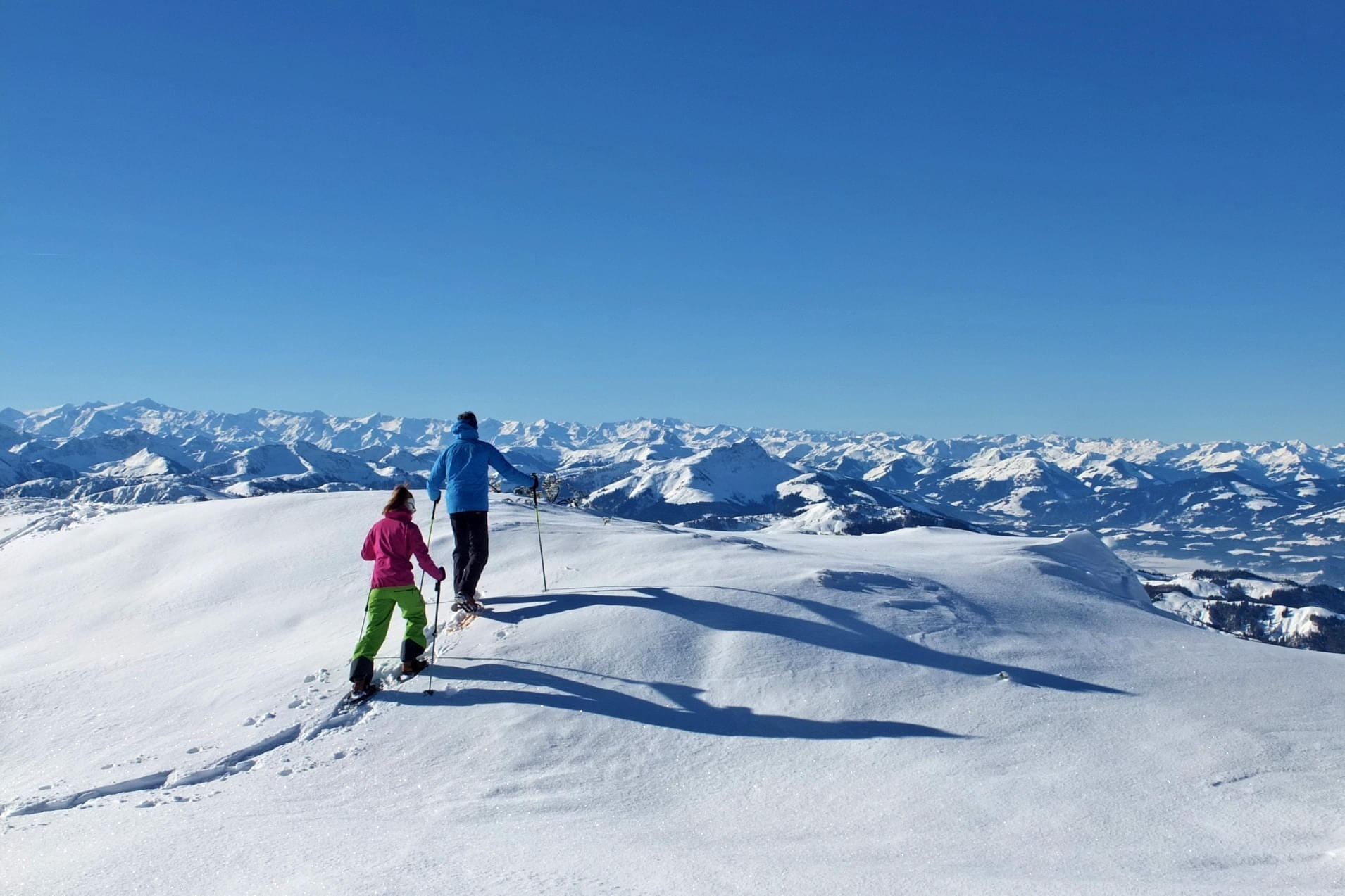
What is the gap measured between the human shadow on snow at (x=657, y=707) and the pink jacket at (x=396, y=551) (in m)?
1.30

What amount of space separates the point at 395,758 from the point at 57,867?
2748mm

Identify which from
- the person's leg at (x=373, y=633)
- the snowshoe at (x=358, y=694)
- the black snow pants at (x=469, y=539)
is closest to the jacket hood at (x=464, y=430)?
the black snow pants at (x=469, y=539)

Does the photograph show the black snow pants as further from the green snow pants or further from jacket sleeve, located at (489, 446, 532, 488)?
the green snow pants

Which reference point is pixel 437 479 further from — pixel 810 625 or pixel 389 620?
pixel 810 625

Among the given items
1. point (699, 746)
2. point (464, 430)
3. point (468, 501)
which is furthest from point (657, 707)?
point (464, 430)

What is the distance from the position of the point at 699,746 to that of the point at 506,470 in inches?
245

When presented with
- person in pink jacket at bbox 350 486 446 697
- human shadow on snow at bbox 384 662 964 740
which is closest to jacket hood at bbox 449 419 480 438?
person in pink jacket at bbox 350 486 446 697

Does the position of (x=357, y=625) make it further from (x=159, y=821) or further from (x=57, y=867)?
(x=57, y=867)

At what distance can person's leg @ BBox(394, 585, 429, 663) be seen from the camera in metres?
9.44

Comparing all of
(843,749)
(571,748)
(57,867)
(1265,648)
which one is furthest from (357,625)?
(1265,648)

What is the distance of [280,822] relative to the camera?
620cm

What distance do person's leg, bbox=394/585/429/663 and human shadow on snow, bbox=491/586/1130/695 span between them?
1525mm

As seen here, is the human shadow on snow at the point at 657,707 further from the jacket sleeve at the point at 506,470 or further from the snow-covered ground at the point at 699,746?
the jacket sleeve at the point at 506,470

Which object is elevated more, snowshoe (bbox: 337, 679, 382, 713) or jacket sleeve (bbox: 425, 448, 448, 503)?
jacket sleeve (bbox: 425, 448, 448, 503)
